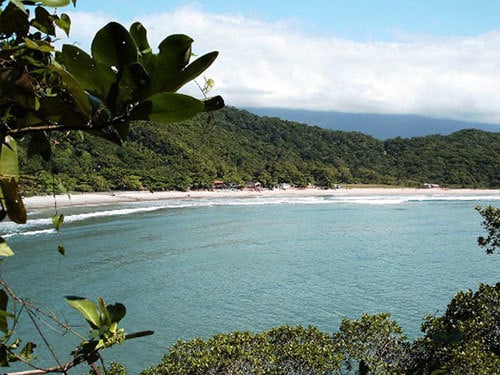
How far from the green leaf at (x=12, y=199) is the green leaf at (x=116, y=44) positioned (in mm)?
158

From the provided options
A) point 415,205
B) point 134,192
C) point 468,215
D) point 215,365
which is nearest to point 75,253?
point 215,365

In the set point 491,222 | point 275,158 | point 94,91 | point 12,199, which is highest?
point 94,91

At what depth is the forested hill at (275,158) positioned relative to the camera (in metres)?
46.1

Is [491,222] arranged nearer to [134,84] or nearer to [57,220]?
[57,220]

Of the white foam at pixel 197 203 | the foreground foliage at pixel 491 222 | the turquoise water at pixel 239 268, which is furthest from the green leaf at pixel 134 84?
the white foam at pixel 197 203

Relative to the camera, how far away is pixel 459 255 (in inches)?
864

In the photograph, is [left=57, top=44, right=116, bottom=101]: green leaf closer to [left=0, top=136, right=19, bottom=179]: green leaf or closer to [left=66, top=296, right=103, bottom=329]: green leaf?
[left=0, top=136, right=19, bottom=179]: green leaf

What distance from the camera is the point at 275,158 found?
65375 millimetres

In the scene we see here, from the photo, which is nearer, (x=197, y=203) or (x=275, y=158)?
(x=197, y=203)

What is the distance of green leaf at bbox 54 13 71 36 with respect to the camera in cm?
73

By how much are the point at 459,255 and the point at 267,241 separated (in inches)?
359

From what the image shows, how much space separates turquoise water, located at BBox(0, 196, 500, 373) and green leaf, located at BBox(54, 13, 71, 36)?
7.66 metres

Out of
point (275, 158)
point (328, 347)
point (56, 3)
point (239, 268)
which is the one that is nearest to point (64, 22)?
point (56, 3)

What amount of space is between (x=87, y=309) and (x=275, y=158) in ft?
213
